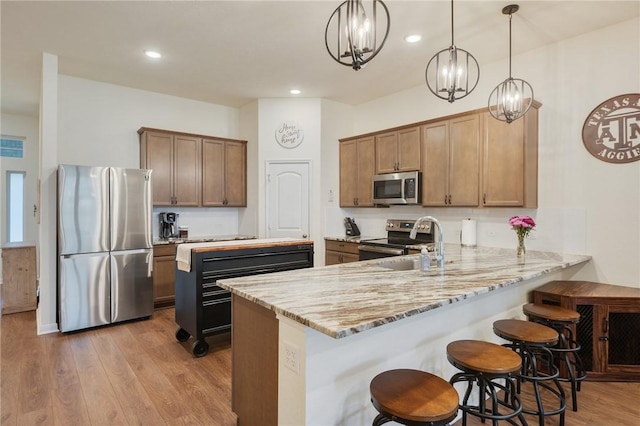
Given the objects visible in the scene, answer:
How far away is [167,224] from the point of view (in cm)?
491

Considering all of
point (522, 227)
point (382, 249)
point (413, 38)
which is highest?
point (413, 38)

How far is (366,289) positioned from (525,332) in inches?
41.5

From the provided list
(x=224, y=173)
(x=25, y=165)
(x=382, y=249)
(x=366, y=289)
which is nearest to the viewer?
(x=366, y=289)

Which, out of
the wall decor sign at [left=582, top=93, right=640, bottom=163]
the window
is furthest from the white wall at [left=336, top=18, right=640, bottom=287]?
the window

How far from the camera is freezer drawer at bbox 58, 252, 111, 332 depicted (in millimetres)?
3658

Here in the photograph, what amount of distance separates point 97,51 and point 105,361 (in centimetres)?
312

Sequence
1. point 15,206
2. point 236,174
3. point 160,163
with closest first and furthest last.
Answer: point 160,163, point 236,174, point 15,206

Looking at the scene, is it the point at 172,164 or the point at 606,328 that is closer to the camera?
the point at 606,328

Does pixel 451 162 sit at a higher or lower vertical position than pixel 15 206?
higher

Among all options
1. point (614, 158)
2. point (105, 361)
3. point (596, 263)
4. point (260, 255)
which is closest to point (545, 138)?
point (614, 158)

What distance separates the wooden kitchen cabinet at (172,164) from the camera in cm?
469

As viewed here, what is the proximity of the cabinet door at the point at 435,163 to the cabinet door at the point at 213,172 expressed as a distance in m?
2.97

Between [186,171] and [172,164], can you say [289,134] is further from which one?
[172,164]

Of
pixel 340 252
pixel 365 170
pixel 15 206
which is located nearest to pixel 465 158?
pixel 365 170
